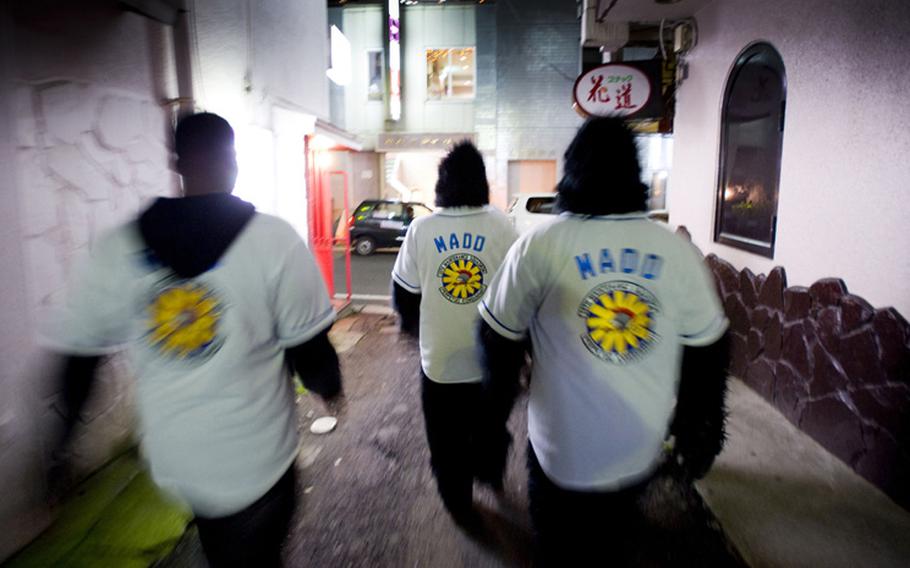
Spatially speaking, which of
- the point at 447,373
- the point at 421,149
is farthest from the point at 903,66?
the point at 421,149

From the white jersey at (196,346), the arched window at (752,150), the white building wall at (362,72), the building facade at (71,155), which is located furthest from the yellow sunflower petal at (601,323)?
the white building wall at (362,72)

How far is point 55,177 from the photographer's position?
Result: 334cm

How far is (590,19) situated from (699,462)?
6909 mm

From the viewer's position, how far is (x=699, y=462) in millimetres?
2137

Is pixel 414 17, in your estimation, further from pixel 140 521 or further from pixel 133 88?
pixel 140 521

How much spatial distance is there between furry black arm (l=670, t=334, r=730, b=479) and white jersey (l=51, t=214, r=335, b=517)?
1.47 m

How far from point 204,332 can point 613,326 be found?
1330 millimetres

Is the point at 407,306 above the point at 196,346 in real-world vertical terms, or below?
below

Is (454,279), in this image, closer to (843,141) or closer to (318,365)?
(318,365)

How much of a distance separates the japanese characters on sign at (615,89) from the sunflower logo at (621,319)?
5.47 meters

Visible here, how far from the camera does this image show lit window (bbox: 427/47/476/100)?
20891 millimetres

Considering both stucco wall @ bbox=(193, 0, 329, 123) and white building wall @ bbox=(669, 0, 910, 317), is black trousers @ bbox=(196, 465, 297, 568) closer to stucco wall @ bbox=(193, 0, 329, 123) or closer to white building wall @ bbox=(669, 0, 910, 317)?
white building wall @ bbox=(669, 0, 910, 317)

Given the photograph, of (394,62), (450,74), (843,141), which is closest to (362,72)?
(394,62)

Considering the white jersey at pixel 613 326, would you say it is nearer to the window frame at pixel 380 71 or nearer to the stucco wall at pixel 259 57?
the stucco wall at pixel 259 57
